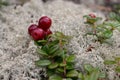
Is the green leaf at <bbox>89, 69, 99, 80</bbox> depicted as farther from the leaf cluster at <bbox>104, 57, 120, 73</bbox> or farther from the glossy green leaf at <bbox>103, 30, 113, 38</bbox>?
the glossy green leaf at <bbox>103, 30, 113, 38</bbox>

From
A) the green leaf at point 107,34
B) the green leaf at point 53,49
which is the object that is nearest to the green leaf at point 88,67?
Result: the green leaf at point 53,49

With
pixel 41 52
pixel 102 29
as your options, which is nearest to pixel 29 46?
pixel 41 52

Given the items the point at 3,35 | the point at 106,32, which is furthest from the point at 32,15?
the point at 106,32

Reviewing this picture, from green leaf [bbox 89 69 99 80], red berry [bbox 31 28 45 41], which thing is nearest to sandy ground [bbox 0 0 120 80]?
red berry [bbox 31 28 45 41]

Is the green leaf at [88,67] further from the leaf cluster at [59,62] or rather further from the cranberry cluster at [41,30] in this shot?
the cranberry cluster at [41,30]

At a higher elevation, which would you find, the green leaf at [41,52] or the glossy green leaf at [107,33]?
the glossy green leaf at [107,33]

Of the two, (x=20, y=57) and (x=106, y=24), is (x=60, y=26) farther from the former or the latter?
(x=20, y=57)
